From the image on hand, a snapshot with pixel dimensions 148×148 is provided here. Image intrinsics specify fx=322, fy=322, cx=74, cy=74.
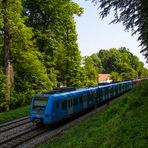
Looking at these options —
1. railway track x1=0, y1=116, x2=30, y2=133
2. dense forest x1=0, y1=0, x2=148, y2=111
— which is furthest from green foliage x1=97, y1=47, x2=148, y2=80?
railway track x1=0, y1=116, x2=30, y2=133

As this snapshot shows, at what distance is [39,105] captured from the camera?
2195cm

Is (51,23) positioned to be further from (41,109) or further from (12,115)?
(41,109)

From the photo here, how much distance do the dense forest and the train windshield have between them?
10.4 m

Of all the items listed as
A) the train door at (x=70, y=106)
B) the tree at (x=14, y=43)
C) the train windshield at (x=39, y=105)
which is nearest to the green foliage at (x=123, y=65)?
the tree at (x=14, y=43)

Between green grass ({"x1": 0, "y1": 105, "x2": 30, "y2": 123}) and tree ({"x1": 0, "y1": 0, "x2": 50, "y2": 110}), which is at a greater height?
tree ({"x1": 0, "y1": 0, "x2": 50, "y2": 110})

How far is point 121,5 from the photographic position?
1881 centimetres

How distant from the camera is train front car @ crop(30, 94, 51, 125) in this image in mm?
21312

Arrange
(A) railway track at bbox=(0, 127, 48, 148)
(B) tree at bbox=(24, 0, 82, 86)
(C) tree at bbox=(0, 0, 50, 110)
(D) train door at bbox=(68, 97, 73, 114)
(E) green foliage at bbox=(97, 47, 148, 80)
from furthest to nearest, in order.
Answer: (E) green foliage at bbox=(97, 47, 148, 80) < (B) tree at bbox=(24, 0, 82, 86) < (C) tree at bbox=(0, 0, 50, 110) < (D) train door at bbox=(68, 97, 73, 114) < (A) railway track at bbox=(0, 127, 48, 148)

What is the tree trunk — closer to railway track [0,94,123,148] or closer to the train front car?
railway track [0,94,123,148]

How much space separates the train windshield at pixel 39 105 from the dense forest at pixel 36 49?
411 inches

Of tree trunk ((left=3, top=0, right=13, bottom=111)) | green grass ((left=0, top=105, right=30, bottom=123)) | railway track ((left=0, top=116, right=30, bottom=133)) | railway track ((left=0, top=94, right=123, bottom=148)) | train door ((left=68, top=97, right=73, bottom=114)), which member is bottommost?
railway track ((left=0, top=94, right=123, bottom=148))

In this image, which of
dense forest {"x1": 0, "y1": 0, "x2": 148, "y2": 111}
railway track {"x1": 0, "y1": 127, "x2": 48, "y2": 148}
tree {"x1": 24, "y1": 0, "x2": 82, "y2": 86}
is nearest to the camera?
railway track {"x1": 0, "y1": 127, "x2": 48, "y2": 148}

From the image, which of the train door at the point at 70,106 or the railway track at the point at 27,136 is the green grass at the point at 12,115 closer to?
the railway track at the point at 27,136

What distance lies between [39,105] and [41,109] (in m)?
0.37
